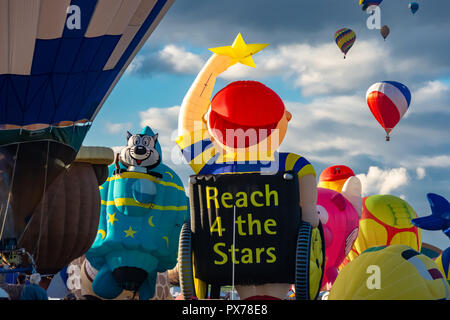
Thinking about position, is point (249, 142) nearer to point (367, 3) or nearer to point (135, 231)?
point (135, 231)

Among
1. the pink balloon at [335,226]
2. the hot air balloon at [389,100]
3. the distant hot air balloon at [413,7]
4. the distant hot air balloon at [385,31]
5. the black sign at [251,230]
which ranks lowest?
the black sign at [251,230]

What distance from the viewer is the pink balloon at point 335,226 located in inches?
509

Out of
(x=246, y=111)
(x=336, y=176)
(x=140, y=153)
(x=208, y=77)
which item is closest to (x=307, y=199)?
(x=246, y=111)

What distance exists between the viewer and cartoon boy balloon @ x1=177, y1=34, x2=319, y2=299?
915 cm

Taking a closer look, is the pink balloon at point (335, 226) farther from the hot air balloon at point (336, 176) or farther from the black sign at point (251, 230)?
the hot air balloon at point (336, 176)

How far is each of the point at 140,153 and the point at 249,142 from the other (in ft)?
11.4

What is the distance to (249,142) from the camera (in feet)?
30.6

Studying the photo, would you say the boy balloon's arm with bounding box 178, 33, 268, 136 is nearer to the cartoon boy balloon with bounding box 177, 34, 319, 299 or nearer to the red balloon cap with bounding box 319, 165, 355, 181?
the cartoon boy balloon with bounding box 177, 34, 319, 299

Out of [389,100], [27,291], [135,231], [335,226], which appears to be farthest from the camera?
[389,100]

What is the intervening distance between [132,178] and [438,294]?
632cm

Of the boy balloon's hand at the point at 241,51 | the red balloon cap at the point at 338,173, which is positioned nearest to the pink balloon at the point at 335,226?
the boy balloon's hand at the point at 241,51

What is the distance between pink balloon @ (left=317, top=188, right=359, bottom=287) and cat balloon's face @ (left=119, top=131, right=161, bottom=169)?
125 inches

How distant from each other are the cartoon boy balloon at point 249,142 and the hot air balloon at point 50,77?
4.95ft
